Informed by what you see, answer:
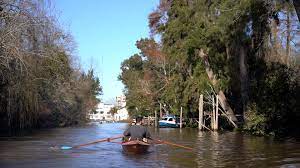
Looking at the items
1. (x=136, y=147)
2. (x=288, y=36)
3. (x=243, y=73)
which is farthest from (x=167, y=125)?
(x=136, y=147)

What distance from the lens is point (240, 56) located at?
47.0 meters

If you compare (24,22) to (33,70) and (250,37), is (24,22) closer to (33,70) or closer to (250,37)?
(33,70)

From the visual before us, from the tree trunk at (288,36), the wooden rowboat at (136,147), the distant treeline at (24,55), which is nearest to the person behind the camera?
the wooden rowboat at (136,147)

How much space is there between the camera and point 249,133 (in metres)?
44.9

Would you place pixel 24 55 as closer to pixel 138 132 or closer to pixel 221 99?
pixel 138 132

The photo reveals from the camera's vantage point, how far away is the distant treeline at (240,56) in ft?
107

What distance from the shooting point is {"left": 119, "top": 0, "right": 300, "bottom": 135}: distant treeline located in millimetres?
32625

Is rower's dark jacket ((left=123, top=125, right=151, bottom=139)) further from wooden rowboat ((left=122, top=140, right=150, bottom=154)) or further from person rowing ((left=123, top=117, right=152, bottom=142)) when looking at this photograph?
wooden rowboat ((left=122, top=140, right=150, bottom=154))

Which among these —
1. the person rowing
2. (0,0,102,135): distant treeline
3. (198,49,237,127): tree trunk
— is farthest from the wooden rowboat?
(198,49,237,127): tree trunk

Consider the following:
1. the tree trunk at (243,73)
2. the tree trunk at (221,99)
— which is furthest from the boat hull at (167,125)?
the tree trunk at (243,73)

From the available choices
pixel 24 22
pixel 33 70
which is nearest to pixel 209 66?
pixel 33 70

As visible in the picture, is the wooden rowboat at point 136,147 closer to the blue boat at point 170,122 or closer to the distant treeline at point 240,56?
the distant treeline at point 240,56

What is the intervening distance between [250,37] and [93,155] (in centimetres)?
1845

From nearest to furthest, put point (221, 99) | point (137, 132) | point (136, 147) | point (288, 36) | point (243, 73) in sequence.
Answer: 1. point (136, 147)
2. point (137, 132)
3. point (288, 36)
4. point (243, 73)
5. point (221, 99)
